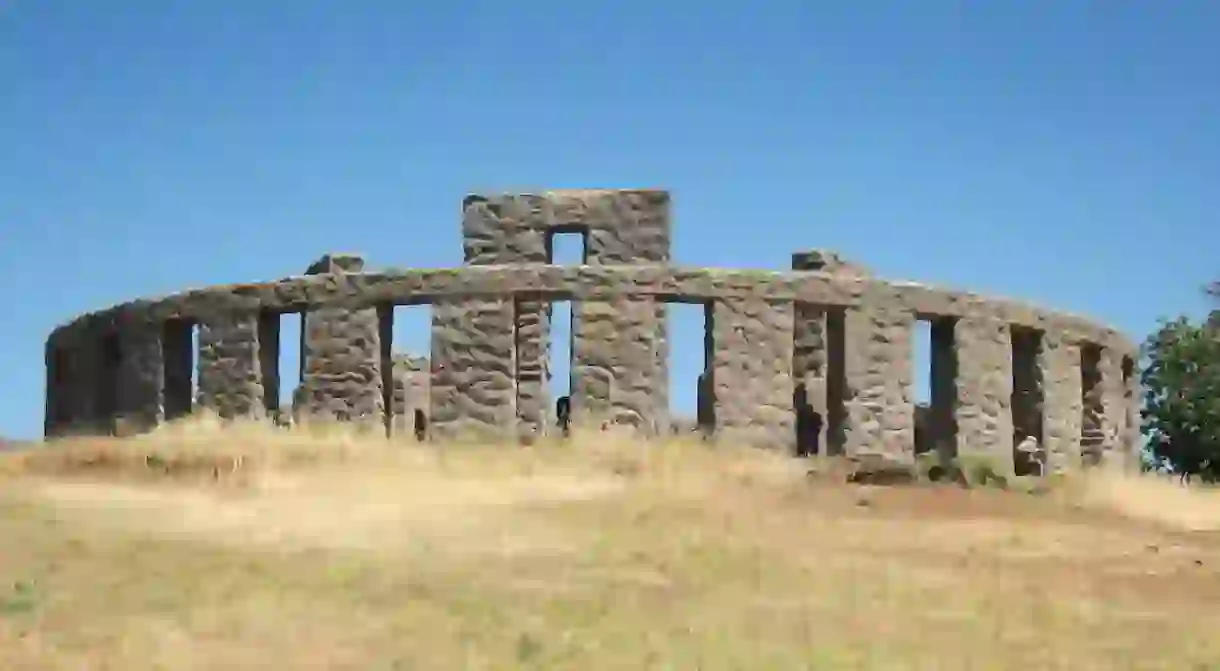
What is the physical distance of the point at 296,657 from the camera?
6859 mm

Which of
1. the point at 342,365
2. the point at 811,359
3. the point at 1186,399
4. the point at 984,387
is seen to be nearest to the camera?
the point at 342,365

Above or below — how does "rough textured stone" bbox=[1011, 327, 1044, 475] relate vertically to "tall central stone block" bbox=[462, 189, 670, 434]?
below

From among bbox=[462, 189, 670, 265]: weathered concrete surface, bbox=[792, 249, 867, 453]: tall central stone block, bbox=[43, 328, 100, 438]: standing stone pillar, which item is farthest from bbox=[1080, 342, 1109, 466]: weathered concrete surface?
bbox=[43, 328, 100, 438]: standing stone pillar

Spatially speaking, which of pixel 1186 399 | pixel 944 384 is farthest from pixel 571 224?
pixel 1186 399

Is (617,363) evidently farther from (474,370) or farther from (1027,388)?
(1027,388)

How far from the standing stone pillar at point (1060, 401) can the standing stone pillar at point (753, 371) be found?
4.58 meters

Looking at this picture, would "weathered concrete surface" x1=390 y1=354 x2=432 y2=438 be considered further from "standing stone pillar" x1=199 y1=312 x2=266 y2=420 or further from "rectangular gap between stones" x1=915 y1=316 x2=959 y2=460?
"rectangular gap between stones" x1=915 y1=316 x2=959 y2=460

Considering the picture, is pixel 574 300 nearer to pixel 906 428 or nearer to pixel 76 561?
pixel 906 428

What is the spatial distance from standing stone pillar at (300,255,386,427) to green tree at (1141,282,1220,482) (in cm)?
1861

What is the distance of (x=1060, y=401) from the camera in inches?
802

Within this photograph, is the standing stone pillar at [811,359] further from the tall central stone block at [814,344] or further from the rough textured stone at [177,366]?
the rough textured stone at [177,366]

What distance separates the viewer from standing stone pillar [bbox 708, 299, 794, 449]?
58.1ft

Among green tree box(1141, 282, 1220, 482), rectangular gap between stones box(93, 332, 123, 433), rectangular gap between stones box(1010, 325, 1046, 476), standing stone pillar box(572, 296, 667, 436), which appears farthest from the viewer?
green tree box(1141, 282, 1220, 482)

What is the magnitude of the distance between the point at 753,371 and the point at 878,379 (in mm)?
1809
